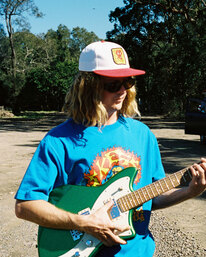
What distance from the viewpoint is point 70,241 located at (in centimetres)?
168

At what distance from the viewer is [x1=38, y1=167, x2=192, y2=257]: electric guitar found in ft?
5.48

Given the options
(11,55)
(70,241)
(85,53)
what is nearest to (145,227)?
(70,241)

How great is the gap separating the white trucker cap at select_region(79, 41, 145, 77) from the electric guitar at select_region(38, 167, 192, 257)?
0.56 metres

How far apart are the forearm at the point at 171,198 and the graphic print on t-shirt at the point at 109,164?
0.28 meters

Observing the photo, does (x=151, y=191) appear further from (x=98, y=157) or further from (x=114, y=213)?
(x=98, y=157)

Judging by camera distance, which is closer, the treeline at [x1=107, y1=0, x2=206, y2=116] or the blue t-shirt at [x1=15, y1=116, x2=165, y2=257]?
the blue t-shirt at [x1=15, y1=116, x2=165, y2=257]

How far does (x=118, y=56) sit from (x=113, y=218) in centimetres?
93

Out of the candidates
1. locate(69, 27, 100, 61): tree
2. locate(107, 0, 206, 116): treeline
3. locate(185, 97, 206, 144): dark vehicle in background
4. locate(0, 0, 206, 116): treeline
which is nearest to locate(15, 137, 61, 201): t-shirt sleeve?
locate(185, 97, 206, 144): dark vehicle in background

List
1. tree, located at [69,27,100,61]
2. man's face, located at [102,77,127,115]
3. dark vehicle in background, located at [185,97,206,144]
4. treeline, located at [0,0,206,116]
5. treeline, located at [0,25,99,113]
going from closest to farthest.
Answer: man's face, located at [102,77,127,115], dark vehicle in background, located at [185,97,206,144], treeline, located at [0,0,206,116], treeline, located at [0,25,99,113], tree, located at [69,27,100,61]

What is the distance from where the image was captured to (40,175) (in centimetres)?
160

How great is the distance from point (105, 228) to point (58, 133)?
555 mm

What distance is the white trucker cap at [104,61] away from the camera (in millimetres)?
1750

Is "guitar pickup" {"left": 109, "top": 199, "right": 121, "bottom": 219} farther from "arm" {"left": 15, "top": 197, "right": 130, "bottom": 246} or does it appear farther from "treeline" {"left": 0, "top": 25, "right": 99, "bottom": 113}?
"treeline" {"left": 0, "top": 25, "right": 99, "bottom": 113}

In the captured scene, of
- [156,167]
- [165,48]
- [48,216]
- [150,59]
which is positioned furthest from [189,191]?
[150,59]
